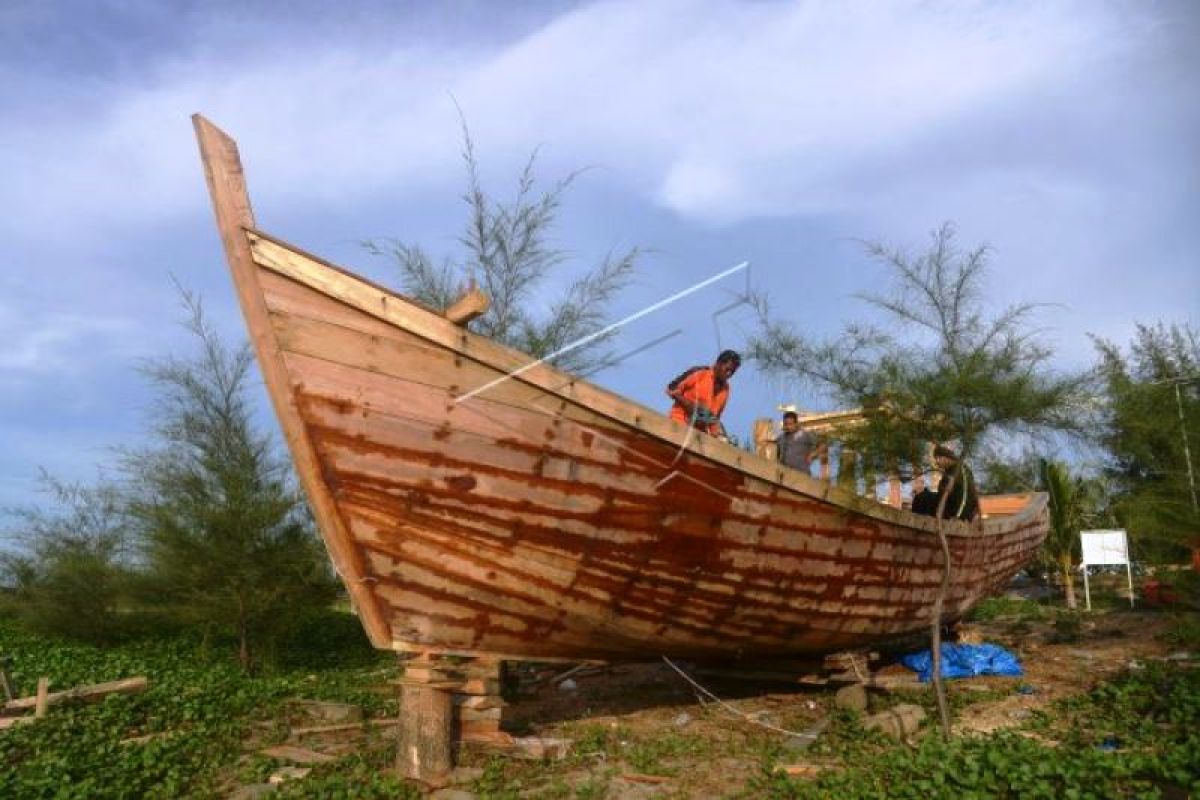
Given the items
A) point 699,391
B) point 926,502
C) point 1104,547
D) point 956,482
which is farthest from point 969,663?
point 1104,547

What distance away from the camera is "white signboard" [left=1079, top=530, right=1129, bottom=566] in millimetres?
11914

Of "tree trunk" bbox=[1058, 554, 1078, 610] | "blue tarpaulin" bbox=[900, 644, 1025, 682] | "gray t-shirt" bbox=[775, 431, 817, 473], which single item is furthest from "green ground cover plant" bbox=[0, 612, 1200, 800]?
"tree trunk" bbox=[1058, 554, 1078, 610]

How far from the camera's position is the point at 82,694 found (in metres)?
7.07

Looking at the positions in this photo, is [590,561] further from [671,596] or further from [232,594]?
[232,594]

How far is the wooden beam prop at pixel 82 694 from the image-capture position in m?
6.88

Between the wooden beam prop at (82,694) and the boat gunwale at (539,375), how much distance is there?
495 centimetres

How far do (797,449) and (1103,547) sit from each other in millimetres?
7306

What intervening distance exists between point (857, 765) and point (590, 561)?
1907 mm

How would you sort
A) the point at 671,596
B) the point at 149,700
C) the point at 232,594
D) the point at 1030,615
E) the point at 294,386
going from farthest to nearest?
1. the point at 1030,615
2. the point at 232,594
3. the point at 149,700
4. the point at 671,596
5. the point at 294,386

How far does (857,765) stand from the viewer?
4797 millimetres

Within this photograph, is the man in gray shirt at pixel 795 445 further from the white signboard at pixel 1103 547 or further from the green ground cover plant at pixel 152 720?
the white signboard at pixel 1103 547

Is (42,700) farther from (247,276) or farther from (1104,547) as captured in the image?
(1104,547)

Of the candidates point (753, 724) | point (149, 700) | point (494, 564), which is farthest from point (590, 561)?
point (149, 700)

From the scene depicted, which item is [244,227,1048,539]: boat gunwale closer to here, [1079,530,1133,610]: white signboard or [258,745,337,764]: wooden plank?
[258,745,337,764]: wooden plank
